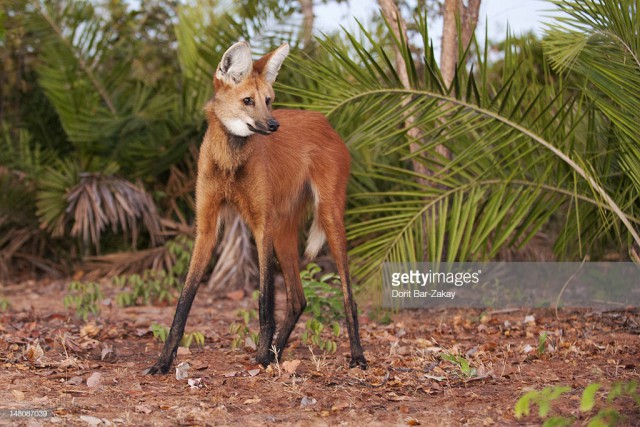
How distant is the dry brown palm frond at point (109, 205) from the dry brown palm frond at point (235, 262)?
86 centimetres

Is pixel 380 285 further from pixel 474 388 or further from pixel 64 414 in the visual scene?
pixel 64 414

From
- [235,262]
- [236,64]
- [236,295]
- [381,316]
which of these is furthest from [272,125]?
[235,262]

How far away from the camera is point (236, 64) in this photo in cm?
375

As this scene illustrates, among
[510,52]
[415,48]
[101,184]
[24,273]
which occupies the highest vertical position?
[415,48]

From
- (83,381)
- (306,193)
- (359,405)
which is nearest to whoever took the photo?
(359,405)

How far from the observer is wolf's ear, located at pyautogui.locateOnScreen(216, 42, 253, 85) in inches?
146

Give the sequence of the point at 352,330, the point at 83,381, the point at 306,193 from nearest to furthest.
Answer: the point at 83,381 → the point at 352,330 → the point at 306,193

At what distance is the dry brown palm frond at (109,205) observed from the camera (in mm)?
7168

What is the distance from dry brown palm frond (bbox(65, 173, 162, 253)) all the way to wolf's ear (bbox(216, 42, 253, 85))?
12.1ft

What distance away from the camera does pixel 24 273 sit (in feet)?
28.3

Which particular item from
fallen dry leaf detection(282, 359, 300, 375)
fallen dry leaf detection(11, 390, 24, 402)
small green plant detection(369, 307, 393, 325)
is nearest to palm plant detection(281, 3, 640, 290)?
small green plant detection(369, 307, 393, 325)

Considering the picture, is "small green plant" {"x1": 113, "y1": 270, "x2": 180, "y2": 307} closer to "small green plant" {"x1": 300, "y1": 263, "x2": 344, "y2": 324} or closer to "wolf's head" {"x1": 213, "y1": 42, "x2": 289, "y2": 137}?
"small green plant" {"x1": 300, "y1": 263, "x2": 344, "y2": 324}

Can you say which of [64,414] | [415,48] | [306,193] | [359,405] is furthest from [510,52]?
[415,48]

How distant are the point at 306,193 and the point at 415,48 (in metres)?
6.68
